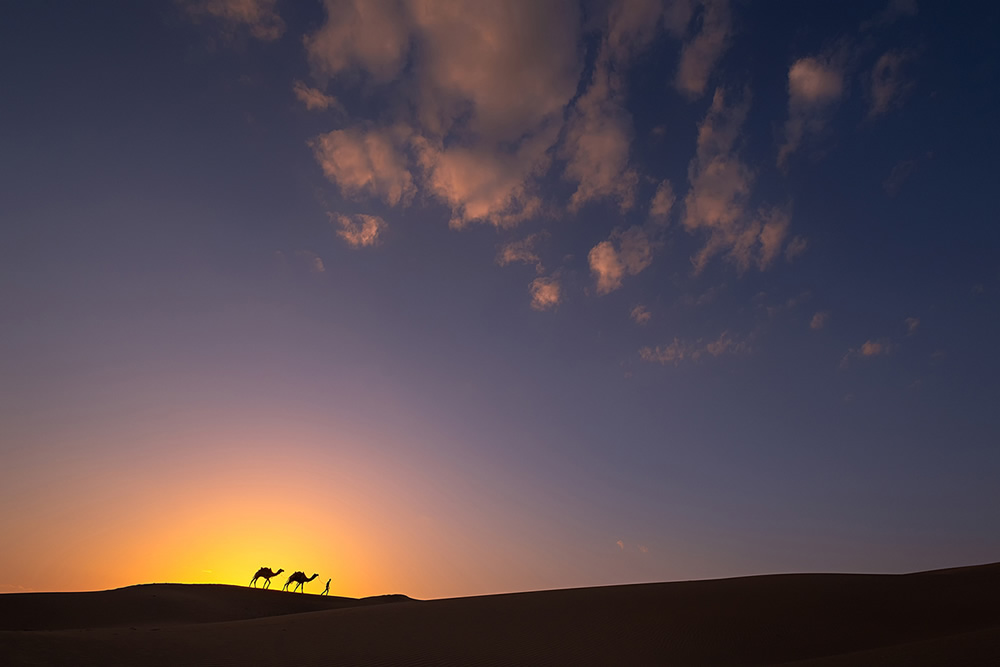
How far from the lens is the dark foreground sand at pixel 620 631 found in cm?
1227

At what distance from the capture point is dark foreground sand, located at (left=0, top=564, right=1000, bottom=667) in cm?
1227

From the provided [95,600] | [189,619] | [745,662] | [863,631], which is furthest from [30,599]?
[863,631]

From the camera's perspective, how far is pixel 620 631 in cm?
1686

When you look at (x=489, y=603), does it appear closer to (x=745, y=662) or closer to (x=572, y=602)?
(x=572, y=602)

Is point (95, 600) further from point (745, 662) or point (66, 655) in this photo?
point (745, 662)

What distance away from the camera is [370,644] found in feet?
48.2

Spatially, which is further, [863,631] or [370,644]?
[863,631]

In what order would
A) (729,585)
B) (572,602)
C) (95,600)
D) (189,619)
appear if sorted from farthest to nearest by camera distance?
(95,600), (189,619), (729,585), (572,602)

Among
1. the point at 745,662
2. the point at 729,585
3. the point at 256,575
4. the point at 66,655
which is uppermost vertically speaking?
the point at 256,575

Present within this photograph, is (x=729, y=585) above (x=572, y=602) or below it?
above

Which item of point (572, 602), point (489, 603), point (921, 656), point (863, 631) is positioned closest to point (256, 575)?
point (489, 603)

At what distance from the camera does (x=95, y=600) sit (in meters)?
29.6

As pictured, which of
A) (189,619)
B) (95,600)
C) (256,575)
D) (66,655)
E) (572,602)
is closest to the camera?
(66,655)

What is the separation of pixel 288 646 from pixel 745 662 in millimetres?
11780
